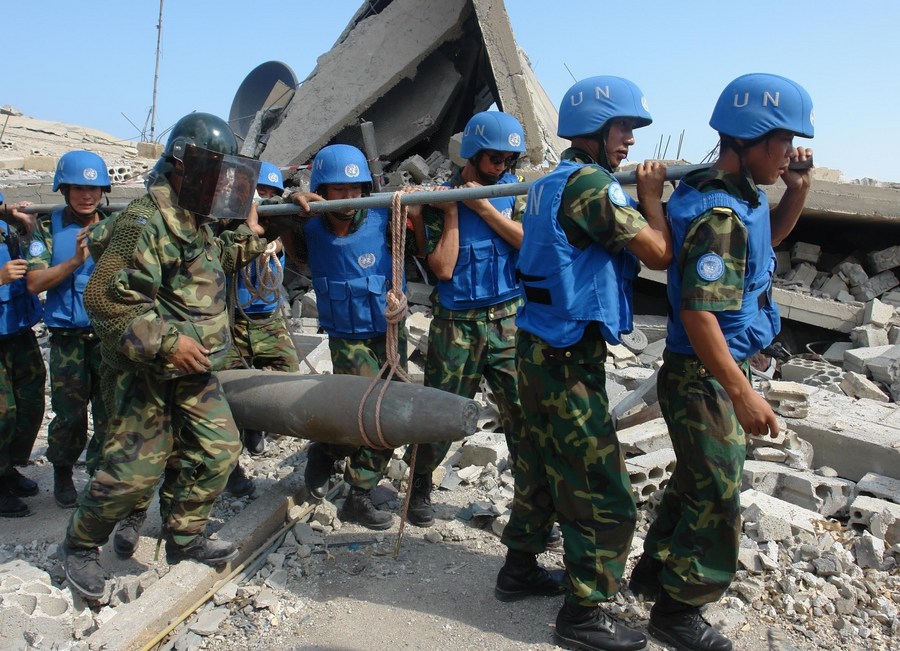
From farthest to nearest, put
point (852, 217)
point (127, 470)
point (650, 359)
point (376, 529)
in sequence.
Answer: point (852, 217) → point (650, 359) → point (376, 529) → point (127, 470)

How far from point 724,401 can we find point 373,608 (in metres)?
1.79

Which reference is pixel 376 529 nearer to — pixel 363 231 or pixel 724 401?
pixel 363 231

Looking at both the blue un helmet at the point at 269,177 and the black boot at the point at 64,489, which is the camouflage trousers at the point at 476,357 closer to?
the blue un helmet at the point at 269,177

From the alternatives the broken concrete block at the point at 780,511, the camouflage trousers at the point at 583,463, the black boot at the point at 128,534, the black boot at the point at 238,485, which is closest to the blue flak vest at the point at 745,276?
the camouflage trousers at the point at 583,463

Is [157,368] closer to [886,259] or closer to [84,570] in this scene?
[84,570]

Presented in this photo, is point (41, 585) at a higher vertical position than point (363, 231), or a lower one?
lower

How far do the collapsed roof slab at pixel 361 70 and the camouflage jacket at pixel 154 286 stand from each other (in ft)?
23.0

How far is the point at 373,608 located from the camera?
135 inches

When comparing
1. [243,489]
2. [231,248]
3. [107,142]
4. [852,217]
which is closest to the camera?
[231,248]

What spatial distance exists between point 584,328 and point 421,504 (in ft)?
6.03

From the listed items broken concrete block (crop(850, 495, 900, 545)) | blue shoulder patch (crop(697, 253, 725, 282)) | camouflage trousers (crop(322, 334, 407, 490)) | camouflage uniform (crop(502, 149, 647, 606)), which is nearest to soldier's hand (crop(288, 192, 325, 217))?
camouflage trousers (crop(322, 334, 407, 490))

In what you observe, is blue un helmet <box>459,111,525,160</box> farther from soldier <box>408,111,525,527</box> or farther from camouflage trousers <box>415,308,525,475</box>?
camouflage trousers <box>415,308,525,475</box>

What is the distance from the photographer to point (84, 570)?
3.44 meters

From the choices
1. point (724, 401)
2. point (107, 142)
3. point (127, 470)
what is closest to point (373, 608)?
point (127, 470)
